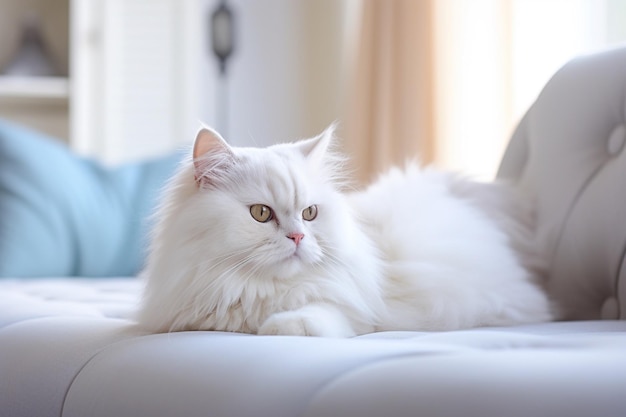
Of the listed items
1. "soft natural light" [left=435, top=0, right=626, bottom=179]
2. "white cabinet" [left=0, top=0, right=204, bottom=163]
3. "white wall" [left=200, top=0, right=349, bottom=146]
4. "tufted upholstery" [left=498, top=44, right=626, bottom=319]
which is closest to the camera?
"tufted upholstery" [left=498, top=44, right=626, bottom=319]

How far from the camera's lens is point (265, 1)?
373 centimetres

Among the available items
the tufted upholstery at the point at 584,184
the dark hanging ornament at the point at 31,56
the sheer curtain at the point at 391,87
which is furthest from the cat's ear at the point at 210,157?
the dark hanging ornament at the point at 31,56

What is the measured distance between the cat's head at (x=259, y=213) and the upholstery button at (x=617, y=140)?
58 cm

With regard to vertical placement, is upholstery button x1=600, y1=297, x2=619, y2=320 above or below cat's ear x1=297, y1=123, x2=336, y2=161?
below

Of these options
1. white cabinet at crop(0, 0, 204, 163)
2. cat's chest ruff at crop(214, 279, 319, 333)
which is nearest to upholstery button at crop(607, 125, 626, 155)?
cat's chest ruff at crop(214, 279, 319, 333)

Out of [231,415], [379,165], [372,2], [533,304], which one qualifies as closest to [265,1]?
[372,2]

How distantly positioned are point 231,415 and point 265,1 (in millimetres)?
3310

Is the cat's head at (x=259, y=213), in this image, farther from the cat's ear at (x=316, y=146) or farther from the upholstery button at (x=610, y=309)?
the upholstery button at (x=610, y=309)

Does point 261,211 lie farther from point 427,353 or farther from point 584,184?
point 584,184

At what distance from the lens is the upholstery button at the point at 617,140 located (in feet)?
4.42

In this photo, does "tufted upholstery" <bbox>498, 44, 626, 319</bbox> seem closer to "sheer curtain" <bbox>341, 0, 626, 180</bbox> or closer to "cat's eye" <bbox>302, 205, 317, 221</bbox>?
"cat's eye" <bbox>302, 205, 317, 221</bbox>

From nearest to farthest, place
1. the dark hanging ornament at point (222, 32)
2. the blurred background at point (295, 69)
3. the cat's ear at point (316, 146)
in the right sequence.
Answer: the cat's ear at point (316, 146)
the blurred background at point (295, 69)
the dark hanging ornament at point (222, 32)

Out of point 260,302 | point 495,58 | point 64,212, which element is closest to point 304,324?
point 260,302

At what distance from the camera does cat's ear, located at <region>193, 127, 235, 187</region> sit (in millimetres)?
1039
